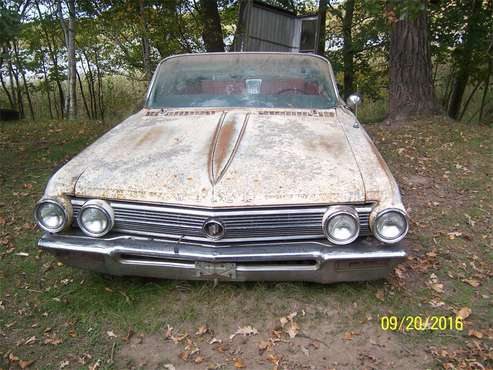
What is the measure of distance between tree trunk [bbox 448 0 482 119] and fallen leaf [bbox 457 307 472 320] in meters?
8.85

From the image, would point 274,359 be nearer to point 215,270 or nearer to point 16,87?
point 215,270

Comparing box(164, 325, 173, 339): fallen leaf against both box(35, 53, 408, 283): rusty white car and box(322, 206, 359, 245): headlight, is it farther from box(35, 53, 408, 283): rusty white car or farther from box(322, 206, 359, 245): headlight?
box(322, 206, 359, 245): headlight

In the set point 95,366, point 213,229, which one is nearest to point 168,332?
point 95,366

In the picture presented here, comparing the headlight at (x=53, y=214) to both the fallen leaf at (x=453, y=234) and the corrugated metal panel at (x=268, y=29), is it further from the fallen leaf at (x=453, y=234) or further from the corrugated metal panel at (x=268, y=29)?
the corrugated metal panel at (x=268, y=29)

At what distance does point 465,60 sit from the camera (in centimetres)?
1065

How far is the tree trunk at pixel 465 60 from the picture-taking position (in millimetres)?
9867

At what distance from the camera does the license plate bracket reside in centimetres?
277

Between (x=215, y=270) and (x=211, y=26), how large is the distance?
9.88 m

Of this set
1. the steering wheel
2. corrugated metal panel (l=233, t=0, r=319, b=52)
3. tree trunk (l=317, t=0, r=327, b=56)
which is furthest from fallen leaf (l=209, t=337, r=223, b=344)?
tree trunk (l=317, t=0, r=327, b=56)

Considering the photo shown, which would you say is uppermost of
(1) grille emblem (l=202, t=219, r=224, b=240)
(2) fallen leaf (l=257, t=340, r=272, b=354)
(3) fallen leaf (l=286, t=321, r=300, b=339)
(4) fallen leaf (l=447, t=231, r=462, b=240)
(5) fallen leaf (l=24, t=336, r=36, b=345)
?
(1) grille emblem (l=202, t=219, r=224, b=240)

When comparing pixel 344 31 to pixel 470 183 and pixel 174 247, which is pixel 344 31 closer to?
pixel 470 183

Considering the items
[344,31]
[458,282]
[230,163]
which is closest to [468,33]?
[344,31]

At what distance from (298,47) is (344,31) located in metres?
1.25

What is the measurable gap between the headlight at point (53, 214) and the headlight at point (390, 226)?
193 centimetres
